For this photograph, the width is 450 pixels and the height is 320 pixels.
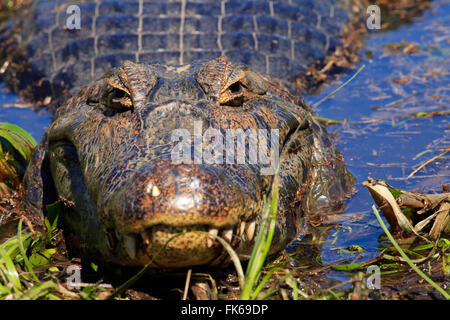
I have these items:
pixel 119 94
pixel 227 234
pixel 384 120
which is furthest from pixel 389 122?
pixel 227 234

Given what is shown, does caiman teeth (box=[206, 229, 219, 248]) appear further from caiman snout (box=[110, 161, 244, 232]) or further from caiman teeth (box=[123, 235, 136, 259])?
caiman teeth (box=[123, 235, 136, 259])

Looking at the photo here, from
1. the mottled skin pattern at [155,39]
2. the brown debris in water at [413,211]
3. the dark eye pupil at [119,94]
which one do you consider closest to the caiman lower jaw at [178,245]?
the dark eye pupil at [119,94]

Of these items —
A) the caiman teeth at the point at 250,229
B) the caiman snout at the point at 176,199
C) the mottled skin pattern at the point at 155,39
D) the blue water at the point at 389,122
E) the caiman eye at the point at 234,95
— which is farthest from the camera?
the mottled skin pattern at the point at 155,39

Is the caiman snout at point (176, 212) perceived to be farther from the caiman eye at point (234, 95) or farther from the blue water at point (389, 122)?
the blue water at point (389, 122)

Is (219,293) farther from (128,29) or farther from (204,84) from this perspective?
(128,29)

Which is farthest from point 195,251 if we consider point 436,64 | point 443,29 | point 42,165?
point 443,29

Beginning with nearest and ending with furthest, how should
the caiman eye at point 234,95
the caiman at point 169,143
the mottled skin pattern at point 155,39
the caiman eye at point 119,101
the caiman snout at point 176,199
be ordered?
the caiman snout at point 176,199
the caiman at point 169,143
the caiman eye at point 119,101
the caiman eye at point 234,95
the mottled skin pattern at point 155,39

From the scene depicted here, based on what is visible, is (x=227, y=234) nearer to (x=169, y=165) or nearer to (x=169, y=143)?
(x=169, y=165)

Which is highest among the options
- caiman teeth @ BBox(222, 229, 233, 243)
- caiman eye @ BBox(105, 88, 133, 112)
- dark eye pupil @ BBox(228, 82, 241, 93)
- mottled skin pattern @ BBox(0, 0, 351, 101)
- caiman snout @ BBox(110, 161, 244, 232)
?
mottled skin pattern @ BBox(0, 0, 351, 101)

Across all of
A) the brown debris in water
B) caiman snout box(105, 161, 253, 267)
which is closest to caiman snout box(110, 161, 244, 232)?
caiman snout box(105, 161, 253, 267)
